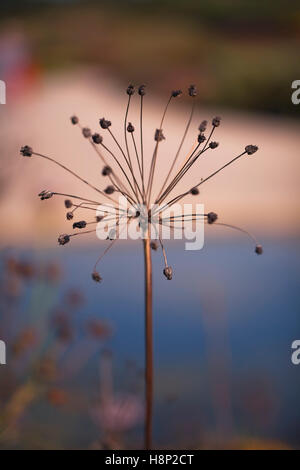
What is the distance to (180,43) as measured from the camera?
5.32 ft

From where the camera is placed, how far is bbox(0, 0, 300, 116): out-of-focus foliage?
1.47 meters

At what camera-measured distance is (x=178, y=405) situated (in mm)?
1109

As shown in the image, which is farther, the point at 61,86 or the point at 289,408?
the point at 61,86

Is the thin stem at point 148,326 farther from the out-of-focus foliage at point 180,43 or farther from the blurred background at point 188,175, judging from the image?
the out-of-focus foliage at point 180,43

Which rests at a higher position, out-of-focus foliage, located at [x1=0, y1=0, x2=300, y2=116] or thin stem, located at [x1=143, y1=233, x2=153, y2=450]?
out-of-focus foliage, located at [x1=0, y1=0, x2=300, y2=116]
